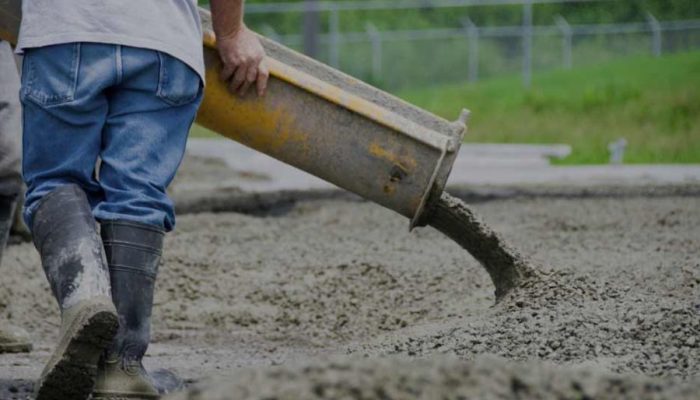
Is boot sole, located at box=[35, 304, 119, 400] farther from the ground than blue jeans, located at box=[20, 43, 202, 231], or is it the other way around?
blue jeans, located at box=[20, 43, 202, 231]

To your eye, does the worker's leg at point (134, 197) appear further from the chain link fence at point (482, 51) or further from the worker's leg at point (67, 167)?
the chain link fence at point (482, 51)

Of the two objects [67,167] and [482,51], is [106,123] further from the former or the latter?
[482,51]

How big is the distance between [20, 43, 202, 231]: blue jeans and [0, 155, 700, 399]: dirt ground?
0.72m

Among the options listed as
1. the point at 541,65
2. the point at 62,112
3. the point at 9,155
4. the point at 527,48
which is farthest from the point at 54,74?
the point at 541,65

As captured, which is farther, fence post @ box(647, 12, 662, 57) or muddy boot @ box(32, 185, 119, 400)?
fence post @ box(647, 12, 662, 57)

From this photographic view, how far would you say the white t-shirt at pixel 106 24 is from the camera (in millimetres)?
3637

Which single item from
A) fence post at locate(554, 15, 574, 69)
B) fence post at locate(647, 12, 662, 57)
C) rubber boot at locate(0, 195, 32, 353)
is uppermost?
fence post at locate(647, 12, 662, 57)

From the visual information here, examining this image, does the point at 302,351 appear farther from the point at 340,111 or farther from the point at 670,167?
the point at 670,167

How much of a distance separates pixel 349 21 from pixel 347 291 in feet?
119

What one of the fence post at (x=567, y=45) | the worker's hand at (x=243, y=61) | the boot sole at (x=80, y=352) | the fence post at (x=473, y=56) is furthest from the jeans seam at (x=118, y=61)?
the fence post at (x=567, y=45)

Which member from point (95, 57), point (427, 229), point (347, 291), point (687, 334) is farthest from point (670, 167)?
point (95, 57)

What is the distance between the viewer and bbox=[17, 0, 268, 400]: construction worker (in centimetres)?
363

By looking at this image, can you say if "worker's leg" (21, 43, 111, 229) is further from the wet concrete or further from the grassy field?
the grassy field

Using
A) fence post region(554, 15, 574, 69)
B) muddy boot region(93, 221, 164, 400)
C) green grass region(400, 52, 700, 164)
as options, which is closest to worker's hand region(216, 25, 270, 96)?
muddy boot region(93, 221, 164, 400)
